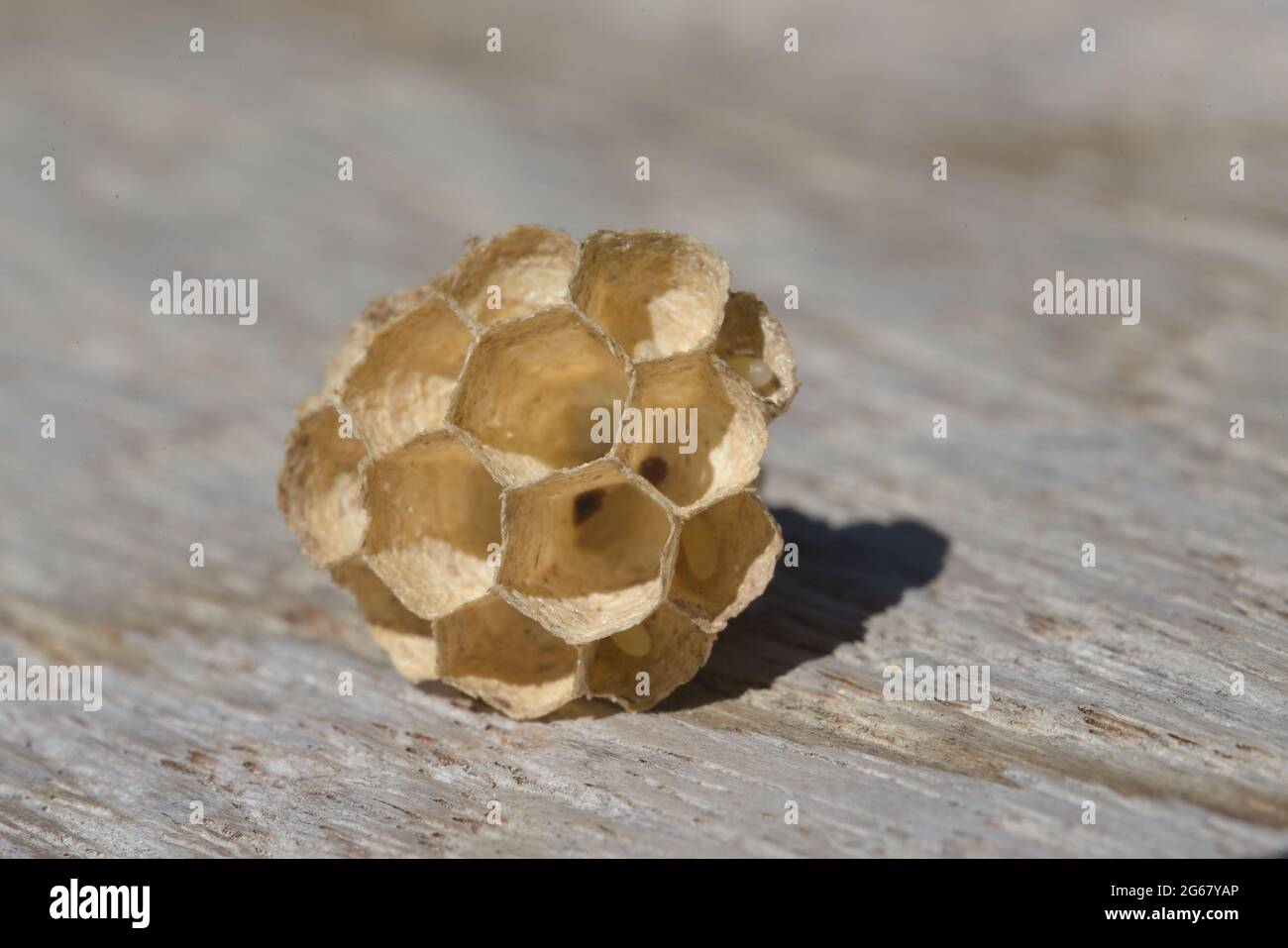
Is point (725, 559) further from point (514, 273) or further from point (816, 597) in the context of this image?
point (514, 273)

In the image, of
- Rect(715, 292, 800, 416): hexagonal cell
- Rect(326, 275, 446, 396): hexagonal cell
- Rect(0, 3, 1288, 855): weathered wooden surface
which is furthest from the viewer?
Rect(326, 275, 446, 396): hexagonal cell

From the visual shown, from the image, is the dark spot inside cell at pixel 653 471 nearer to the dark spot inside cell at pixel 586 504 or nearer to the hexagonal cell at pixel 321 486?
the dark spot inside cell at pixel 586 504

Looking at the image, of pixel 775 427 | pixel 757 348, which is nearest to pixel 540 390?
pixel 757 348

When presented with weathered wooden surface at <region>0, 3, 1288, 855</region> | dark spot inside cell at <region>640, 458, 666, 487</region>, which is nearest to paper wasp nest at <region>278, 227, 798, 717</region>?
dark spot inside cell at <region>640, 458, 666, 487</region>

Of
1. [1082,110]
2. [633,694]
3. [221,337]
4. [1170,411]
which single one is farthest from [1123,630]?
[1082,110]

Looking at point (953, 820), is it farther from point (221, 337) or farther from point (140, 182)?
point (140, 182)

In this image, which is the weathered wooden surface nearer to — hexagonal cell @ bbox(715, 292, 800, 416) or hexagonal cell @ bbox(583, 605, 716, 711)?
hexagonal cell @ bbox(583, 605, 716, 711)
